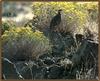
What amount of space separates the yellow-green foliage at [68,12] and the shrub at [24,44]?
0.44 metres

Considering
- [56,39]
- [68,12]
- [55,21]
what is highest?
[68,12]

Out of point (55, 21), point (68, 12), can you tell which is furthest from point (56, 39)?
point (68, 12)

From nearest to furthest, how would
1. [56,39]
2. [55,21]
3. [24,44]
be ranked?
1. [24,44]
2. [56,39]
3. [55,21]

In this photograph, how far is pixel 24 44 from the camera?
5586 mm

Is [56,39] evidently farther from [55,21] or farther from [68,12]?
[68,12]

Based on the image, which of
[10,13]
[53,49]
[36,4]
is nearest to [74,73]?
[53,49]

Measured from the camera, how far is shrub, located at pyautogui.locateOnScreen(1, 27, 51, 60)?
548 centimetres

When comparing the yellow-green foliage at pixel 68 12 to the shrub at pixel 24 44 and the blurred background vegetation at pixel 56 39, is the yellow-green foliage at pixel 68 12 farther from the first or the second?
the shrub at pixel 24 44

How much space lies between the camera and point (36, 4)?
6.11m

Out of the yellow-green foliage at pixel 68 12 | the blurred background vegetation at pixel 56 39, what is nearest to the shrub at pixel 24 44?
the blurred background vegetation at pixel 56 39

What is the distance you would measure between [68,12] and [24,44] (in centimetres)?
95

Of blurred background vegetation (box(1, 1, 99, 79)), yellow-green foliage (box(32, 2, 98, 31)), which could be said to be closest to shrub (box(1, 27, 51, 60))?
blurred background vegetation (box(1, 1, 99, 79))

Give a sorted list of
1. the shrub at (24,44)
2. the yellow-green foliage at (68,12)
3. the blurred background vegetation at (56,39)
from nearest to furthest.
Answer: the blurred background vegetation at (56,39), the shrub at (24,44), the yellow-green foliage at (68,12)

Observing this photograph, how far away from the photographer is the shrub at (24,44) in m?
5.48
